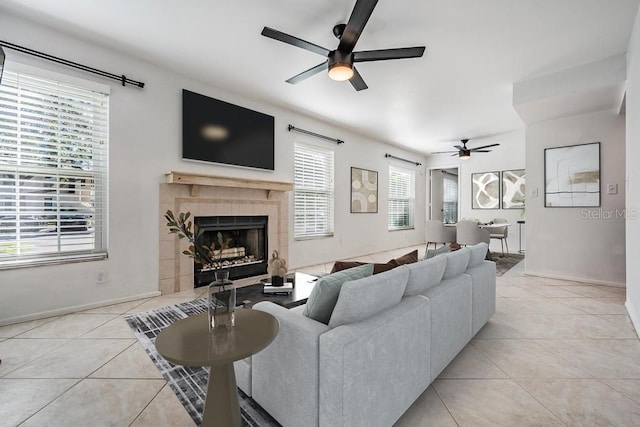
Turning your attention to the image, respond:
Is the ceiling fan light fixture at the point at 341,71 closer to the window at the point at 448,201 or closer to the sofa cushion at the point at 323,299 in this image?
the sofa cushion at the point at 323,299

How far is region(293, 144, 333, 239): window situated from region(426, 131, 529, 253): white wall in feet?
12.6

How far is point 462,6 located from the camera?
2.38 metres

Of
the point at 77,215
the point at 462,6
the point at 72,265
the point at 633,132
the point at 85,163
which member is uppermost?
the point at 462,6

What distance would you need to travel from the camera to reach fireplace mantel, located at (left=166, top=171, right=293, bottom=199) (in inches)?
135

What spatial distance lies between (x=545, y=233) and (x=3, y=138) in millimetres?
6587

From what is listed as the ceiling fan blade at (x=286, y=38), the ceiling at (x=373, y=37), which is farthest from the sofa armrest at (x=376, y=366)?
the ceiling at (x=373, y=37)

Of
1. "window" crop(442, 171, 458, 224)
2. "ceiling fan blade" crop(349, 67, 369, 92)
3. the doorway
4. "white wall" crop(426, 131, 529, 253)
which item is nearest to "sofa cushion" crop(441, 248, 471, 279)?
"ceiling fan blade" crop(349, 67, 369, 92)

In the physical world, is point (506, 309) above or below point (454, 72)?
below

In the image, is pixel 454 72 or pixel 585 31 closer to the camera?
pixel 585 31

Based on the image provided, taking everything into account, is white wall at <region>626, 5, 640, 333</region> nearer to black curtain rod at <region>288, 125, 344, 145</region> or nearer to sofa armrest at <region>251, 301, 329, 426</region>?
sofa armrest at <region>251, 301, 329, 426</region>

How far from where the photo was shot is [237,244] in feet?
14.6

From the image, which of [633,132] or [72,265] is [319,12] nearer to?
[633,132]

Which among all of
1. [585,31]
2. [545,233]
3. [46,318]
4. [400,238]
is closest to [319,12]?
[585,31]

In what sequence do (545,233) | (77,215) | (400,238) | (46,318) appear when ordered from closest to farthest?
1. (46,318)
2. (77,215)
3. (545,233)
4. (400,238)
